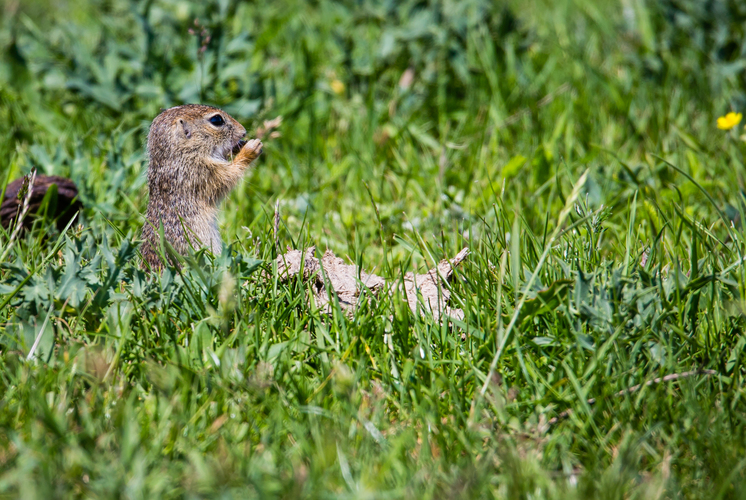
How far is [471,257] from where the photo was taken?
297 cm

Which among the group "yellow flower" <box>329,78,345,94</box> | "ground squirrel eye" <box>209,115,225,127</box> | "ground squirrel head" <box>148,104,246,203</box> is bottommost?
"ground squirrel head" <box>148,104,246,203</box>

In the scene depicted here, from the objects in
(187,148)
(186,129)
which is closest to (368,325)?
(187,148)

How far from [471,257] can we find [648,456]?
43.6 inches

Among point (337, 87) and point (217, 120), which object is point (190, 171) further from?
point (337, 87)

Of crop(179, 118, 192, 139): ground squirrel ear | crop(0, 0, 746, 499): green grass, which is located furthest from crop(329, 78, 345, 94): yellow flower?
crop(179, 118, 192, 139): ground squirrel ear

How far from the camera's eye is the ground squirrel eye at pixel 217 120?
12.3ft

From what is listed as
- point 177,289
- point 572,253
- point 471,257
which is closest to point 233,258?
point 177,289

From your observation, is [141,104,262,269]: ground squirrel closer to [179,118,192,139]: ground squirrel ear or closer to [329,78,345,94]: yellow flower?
[179,118,192,139]: ground squirrel ear

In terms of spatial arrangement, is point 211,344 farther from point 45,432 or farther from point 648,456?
point 648,456

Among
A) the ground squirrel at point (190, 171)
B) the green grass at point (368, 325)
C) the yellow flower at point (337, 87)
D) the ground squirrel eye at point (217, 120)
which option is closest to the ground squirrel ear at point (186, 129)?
the ground squirrel at point (190, 171)

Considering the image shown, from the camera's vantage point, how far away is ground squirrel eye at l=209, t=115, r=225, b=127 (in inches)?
147

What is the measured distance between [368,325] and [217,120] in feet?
5.57

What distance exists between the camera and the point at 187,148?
3551 mm

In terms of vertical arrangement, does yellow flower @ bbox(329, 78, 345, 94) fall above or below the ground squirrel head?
above
